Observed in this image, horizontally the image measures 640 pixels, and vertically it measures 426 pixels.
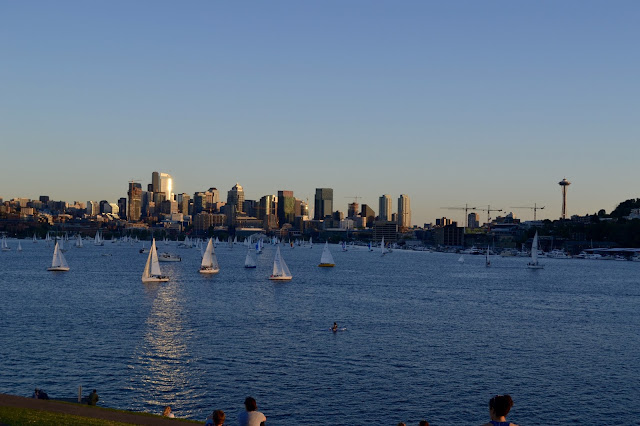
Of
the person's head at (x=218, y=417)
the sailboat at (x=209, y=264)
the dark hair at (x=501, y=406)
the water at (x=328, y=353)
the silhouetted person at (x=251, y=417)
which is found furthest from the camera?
the sailboat at (x=209, y=264)

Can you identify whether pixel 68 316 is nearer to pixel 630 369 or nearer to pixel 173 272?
pixel 630 369

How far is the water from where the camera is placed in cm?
4766

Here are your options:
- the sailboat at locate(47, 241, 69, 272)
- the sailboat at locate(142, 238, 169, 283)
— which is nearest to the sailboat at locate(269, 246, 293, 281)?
the sailboat at locate(142, 238, 169, 283)

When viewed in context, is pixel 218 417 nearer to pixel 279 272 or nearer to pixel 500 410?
pixel 500 410

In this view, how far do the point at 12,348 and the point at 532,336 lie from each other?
181 ft

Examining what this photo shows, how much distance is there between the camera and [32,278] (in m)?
150

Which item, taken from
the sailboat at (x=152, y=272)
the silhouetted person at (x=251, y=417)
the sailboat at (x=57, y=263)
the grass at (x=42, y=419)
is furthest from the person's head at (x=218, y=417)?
the sailboat at (x=57, y=263)

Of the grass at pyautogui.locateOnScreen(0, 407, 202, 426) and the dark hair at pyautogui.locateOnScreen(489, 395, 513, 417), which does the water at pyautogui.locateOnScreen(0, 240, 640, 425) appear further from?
the dark hair at pyautogui.locateOnScreen(489, 395, 513, 417)

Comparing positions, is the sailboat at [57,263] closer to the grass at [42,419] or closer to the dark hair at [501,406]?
the grass at [42,419]

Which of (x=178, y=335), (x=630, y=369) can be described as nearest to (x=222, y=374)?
(x=178, y=335)

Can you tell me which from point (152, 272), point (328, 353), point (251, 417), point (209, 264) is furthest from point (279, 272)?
point (251, 417)

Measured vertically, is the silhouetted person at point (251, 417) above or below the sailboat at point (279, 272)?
above

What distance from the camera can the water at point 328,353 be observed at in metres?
47.7

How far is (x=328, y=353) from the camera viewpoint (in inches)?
2525
